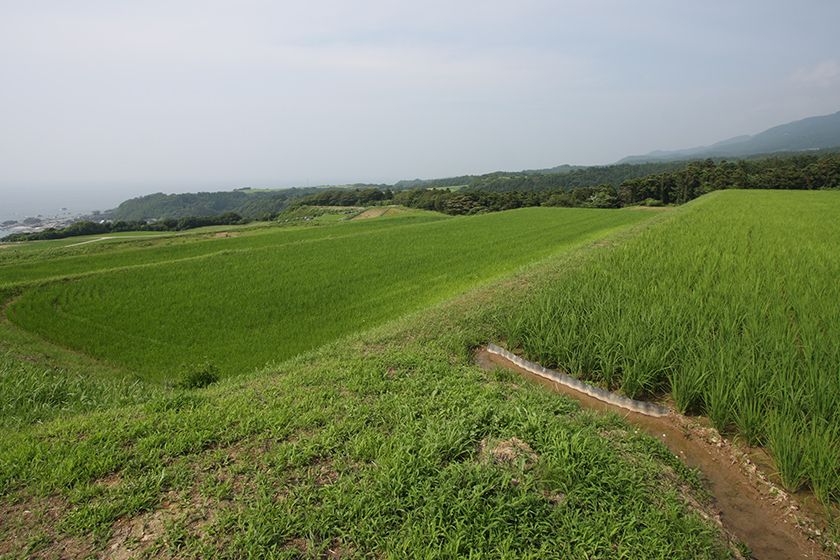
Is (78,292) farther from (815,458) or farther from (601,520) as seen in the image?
(815,458)

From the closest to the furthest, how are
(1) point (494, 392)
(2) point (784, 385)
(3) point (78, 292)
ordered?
(2) point (784, 385), (1) point (494, 392), (3) point (78, 292)

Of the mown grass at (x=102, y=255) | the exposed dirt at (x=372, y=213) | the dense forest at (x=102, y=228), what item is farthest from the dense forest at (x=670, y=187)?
the mown grass at (x=102, y=255)

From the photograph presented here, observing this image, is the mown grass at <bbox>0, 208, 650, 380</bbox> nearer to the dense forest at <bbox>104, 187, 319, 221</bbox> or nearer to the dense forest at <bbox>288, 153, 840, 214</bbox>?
the dense forest at <bbox>288, 153, 840, 214</bbox>

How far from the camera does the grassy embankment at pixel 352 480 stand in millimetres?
2410

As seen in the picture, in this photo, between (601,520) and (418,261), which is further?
(418,261)

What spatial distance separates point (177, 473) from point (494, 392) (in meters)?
2.78

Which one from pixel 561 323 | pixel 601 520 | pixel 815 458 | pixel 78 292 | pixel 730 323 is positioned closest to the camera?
pixel 601 520

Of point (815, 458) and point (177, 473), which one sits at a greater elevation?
point (177, 473)

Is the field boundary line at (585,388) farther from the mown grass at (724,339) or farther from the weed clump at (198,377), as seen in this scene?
the weed clump at (198,377)

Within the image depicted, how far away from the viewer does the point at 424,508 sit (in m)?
2.58

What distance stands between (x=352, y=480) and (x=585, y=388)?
2891 mm

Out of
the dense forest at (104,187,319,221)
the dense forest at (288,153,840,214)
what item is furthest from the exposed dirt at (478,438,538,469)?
the dense forest at (104,187,319,221)

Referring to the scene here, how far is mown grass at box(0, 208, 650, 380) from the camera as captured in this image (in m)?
8.98

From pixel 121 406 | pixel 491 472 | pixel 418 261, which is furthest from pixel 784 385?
pixel 418 261
